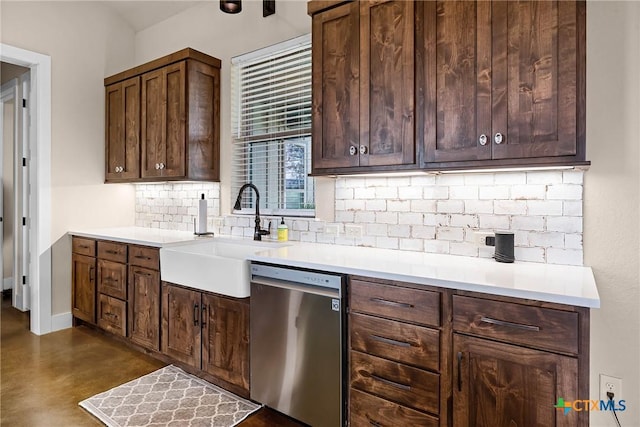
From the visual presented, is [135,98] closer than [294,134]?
No

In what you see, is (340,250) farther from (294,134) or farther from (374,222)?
(294,134)

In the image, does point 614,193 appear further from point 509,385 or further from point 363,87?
point 363,87

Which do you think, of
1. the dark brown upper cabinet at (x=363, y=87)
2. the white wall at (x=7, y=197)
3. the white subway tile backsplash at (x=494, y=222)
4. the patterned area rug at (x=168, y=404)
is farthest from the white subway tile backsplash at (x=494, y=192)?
the white wall at (x=7, y=197)

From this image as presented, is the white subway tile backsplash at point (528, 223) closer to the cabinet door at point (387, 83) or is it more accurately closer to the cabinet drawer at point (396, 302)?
the cabinet door at point (387, 83)

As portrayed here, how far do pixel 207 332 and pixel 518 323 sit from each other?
1.89 m

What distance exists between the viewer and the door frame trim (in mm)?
3576

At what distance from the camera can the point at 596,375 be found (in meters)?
1.89

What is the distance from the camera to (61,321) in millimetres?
3750

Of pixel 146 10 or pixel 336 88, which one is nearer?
pixel 336 88

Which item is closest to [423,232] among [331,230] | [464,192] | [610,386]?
[464,192]

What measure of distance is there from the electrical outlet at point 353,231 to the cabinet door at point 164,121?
5.02ft

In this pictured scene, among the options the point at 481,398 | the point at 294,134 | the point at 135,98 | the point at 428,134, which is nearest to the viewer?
the point at 481,398

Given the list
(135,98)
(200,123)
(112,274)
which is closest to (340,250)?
(200,123)

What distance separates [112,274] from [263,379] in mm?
1874
